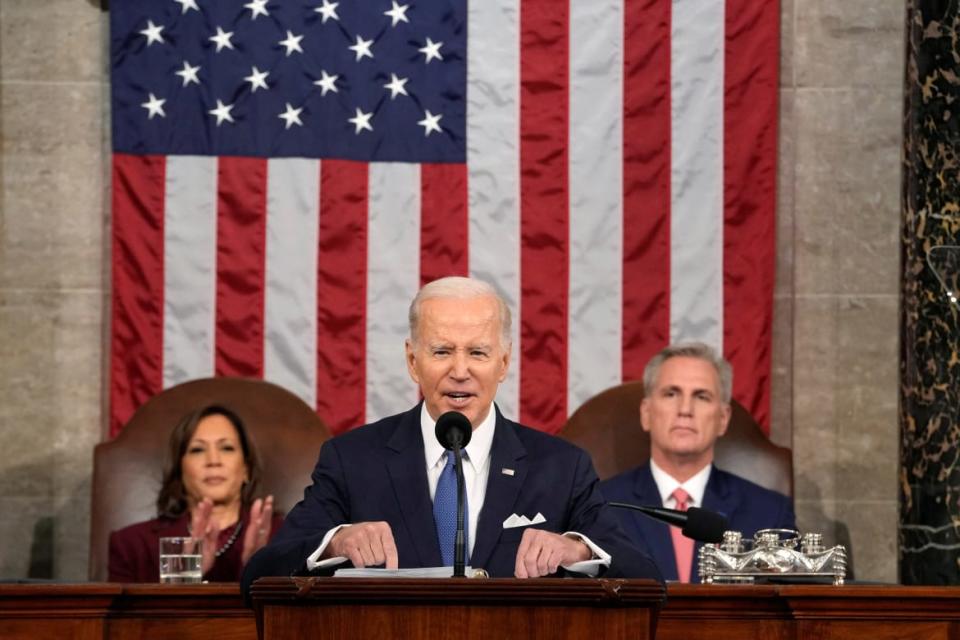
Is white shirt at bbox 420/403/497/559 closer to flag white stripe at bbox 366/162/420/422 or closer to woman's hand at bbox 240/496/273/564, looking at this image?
woman's hand at bbox 240/496/273/564

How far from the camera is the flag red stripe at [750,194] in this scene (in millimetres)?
7262

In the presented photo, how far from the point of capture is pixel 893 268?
750 centimetres

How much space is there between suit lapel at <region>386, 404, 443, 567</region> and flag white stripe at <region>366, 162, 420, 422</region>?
10.4 feet

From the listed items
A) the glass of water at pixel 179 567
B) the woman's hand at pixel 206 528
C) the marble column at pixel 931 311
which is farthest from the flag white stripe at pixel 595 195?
the glass of water at pixel 179 567

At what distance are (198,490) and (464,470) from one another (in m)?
2.32

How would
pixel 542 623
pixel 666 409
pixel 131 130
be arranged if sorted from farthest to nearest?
pixel 131 130 < pixel 666 409 < pixel 542 623

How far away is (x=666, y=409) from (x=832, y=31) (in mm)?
2415

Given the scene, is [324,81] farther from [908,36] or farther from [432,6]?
[908,36]

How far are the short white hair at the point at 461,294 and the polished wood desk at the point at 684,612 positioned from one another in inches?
Result: 36.0

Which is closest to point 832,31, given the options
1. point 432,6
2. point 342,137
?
point 432,6

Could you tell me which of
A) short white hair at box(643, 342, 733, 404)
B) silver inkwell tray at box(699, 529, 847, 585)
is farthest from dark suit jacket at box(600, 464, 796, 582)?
silver inkwell tray at box(699, 529, 847, 585)

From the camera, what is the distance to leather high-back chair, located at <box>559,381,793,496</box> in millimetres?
6496

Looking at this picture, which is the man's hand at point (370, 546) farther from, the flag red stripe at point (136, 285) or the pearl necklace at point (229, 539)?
the flag red stripe at point (136, 285)

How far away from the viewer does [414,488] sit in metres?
3.92
